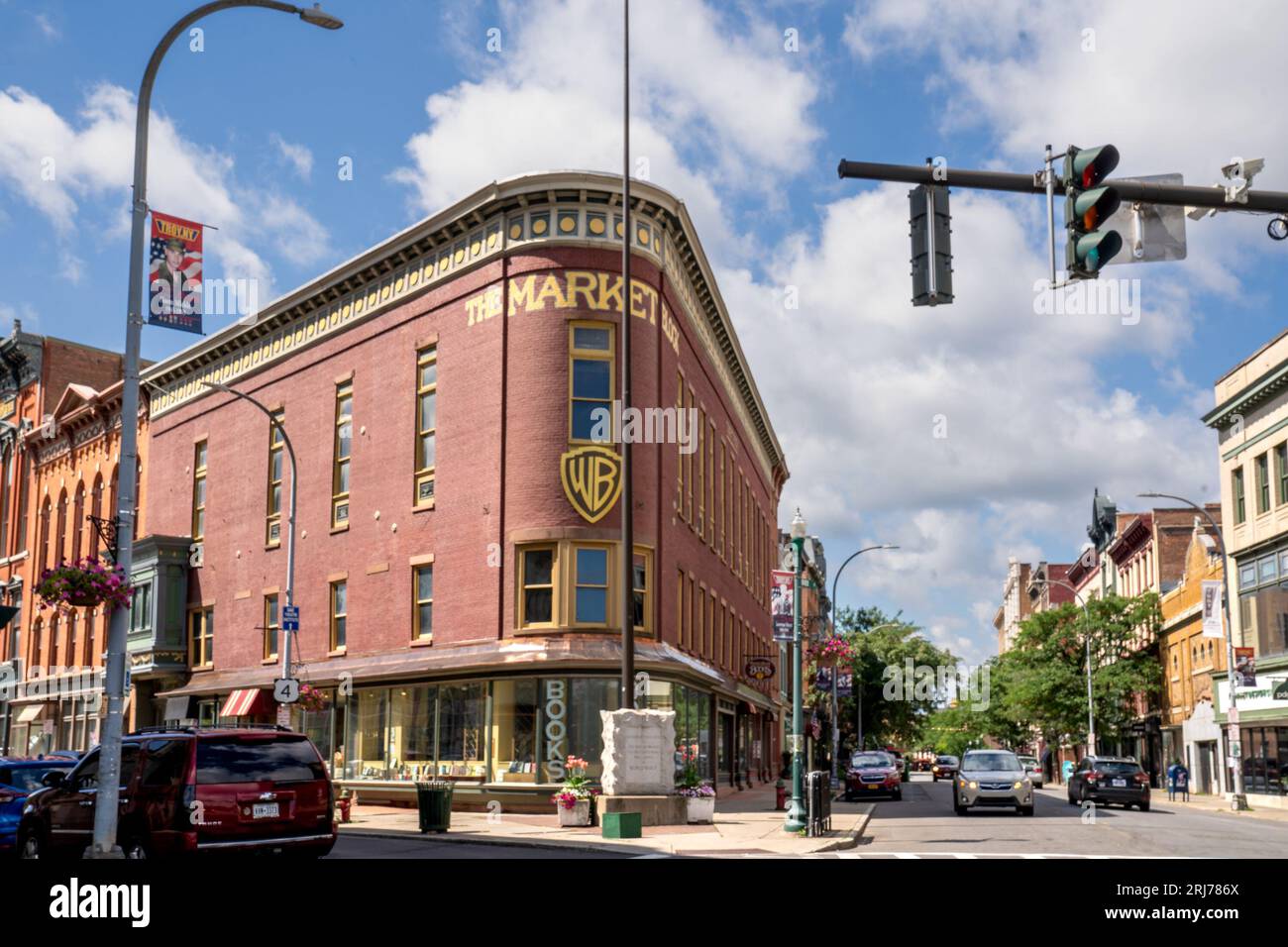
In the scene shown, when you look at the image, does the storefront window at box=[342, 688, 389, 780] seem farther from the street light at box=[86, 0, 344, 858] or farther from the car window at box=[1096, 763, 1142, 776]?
the car window at box=[1096, 763, 1142, 776]

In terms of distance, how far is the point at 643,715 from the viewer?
2564 cm

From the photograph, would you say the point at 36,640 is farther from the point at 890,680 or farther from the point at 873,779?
the point at 890,680

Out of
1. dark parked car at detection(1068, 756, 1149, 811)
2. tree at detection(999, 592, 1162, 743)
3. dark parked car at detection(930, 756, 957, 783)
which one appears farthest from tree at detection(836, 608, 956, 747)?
dark parked car at detection(1068, 756, 1149, 811)

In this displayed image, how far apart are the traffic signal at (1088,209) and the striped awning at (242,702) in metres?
31.3

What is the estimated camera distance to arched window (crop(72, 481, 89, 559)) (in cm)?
5372

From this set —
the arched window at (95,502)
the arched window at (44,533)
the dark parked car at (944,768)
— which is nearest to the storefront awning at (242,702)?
the arched window at (95,502)

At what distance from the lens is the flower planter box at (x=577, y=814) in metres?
26.2

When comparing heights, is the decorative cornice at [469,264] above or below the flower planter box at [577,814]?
above

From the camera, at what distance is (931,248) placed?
12055 mm

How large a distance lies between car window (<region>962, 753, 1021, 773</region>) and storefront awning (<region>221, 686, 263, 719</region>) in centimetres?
1979

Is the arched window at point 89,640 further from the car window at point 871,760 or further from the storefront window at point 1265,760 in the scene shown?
the storefront window at point 1265,760

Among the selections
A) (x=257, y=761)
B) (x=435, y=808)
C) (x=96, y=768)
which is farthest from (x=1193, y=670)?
(x=96, y=768)

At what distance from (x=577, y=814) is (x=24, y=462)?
43566 mm
